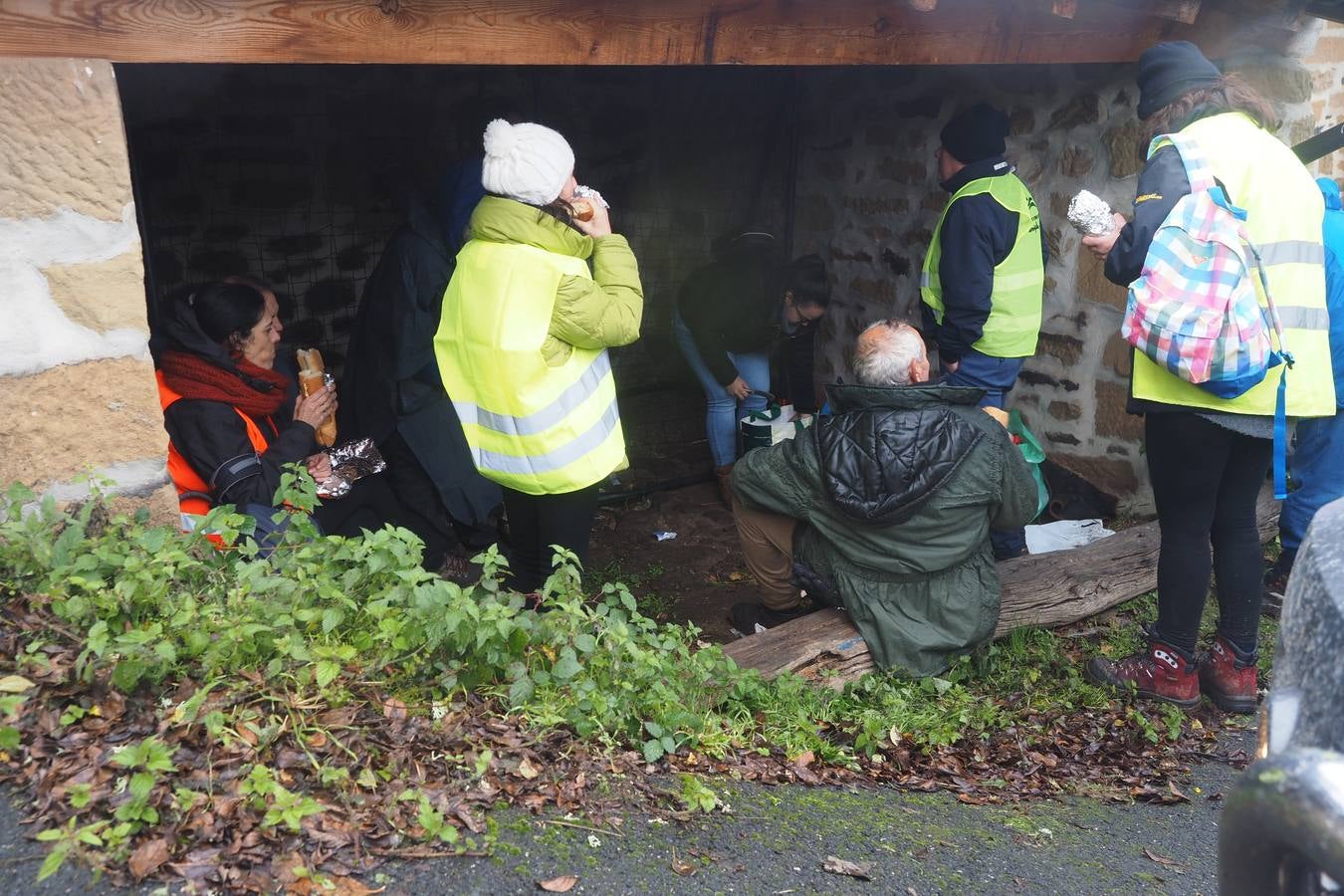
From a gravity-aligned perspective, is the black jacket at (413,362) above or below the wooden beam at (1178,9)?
below

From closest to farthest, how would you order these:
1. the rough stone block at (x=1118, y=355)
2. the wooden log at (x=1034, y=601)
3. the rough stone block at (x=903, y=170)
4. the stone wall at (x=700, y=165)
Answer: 1. the wooden log at (x=1034, y=601)
2. the rough stone block at (x=1118, y=355)
3. the stone wall at (x=700, y=165)
4. the rough stone block at (x=903, y=170)

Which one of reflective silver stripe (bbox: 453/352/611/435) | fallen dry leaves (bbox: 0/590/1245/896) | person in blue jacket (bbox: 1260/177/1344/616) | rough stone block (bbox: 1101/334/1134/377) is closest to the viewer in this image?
fallen dry leaves (bbox: 0/590/1245/896)

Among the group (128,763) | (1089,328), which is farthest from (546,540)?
(1089,328)

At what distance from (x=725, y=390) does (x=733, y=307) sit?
47 centimetres

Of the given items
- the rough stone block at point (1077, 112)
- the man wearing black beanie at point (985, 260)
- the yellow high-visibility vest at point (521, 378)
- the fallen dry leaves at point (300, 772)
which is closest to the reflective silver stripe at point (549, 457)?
the yellow high-visibility vest at point (521, 378)

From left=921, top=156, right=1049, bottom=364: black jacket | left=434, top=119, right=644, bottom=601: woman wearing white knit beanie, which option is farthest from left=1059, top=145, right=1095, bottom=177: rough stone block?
left=434, top=119, right=644, bottom=601: woman wearing white knit beanie

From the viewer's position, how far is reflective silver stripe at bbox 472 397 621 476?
3352mm

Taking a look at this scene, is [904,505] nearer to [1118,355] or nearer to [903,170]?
[1118,355]

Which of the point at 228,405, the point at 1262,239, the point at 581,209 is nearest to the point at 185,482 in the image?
the point at 228,405

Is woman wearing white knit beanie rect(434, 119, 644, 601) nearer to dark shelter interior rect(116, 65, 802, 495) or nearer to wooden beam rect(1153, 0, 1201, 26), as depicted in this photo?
dark shelter interior rect(116, 65, 802, 495)

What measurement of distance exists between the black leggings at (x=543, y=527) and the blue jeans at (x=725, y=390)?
6.40ft

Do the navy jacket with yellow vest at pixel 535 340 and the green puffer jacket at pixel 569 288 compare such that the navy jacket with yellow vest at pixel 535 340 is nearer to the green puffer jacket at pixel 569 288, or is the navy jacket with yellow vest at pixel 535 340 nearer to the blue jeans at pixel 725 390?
the green puffer jacket at pixel 569 288

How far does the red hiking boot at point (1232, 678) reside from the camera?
11.7 feet

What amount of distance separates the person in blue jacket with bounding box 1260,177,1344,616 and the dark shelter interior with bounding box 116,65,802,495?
119 inches
